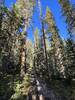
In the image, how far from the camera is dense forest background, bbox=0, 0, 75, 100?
24.7 m

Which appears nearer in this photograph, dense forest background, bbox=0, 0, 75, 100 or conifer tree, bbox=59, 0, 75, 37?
dense forest background, bbox=0, 0, 75, 100

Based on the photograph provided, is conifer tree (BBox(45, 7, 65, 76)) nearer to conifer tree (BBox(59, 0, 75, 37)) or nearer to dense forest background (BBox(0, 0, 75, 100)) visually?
dense forest background (BBox(0, 0, 75, 100))

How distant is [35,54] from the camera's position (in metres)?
57.7

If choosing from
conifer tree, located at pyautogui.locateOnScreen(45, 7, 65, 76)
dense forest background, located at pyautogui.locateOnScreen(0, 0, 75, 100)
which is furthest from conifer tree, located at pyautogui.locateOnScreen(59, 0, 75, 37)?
conifer tree, located at pyautogui.locateOnScreen(45, 7, 65, 76)

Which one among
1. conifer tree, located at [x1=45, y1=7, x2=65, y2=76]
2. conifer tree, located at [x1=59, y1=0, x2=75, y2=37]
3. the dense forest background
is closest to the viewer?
the dense forest background

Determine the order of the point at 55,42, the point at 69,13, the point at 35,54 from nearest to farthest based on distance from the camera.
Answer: the point at 69,13
the point at 55,42
the point at 35,54

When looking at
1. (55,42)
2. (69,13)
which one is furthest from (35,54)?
(69,13)

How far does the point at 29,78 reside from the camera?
26.2 metres

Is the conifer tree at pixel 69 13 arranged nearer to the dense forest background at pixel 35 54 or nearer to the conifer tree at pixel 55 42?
the dense forest background at pixel 35 54

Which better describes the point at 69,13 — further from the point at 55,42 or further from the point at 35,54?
the point at 35,54

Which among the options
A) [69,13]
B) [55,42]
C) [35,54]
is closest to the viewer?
[69,13]

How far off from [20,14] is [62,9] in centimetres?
691

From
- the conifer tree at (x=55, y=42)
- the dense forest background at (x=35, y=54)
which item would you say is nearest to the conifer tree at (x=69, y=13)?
the dense forest background at (x=35, y=54)

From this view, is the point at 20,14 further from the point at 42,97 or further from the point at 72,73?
the point at 42,97
